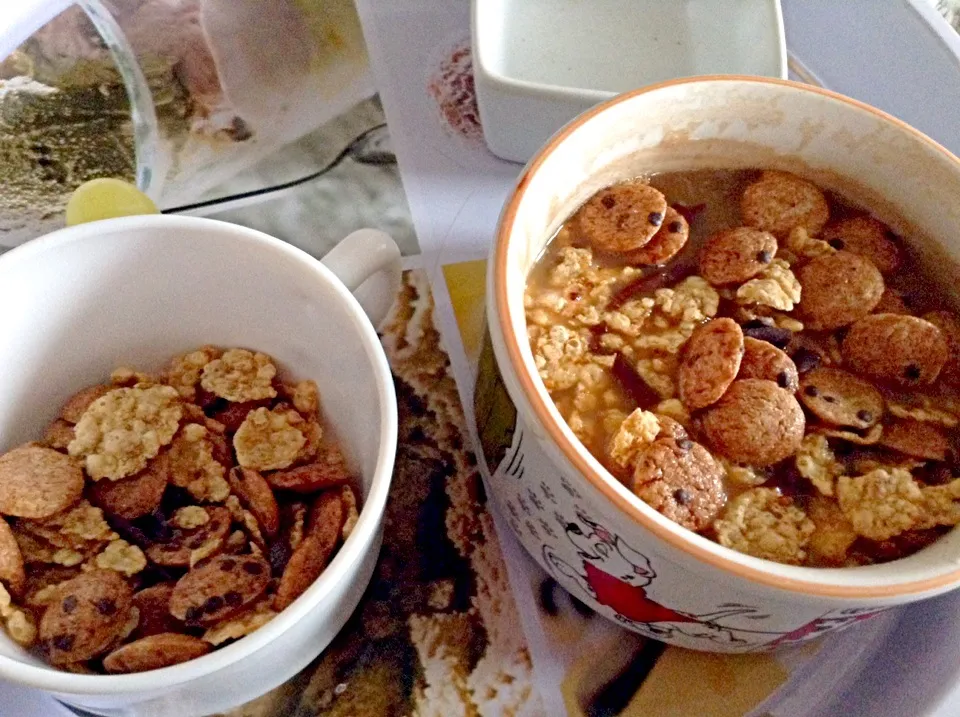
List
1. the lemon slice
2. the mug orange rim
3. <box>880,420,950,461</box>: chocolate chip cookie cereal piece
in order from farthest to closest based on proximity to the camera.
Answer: the lemon slice, <box>880,420,950,461</box>: chocolate chip cookie cereal piece, the mug orange rim

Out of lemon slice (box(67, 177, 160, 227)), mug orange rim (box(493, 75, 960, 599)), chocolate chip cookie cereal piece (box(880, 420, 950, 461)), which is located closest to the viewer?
mug orange rim (box(493, 75, 960, 599))

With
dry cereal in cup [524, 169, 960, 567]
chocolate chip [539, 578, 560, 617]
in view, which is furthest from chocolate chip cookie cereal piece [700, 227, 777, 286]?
chocolate chip [539, 578, 560, 617]

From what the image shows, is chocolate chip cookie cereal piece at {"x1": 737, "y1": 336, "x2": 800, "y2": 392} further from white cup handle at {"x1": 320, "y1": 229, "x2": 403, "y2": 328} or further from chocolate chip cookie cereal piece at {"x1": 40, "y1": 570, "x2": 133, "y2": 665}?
chocolate chip cookie cereal piece at {"x1": 40, "y1": 570, "x2": 133, "y2": 665}

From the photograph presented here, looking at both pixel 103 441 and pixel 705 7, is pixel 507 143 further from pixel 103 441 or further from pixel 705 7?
pixel 103 441

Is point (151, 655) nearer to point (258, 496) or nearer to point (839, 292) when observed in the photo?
point (258, 496)

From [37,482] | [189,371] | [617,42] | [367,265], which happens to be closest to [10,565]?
[37,482]

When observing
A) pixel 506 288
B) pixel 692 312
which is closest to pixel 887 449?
pixel 692 312

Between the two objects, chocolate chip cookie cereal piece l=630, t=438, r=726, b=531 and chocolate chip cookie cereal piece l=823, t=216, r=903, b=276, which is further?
chocolate chip cookie cereal piece l=823, t=216, r=903, b=276
